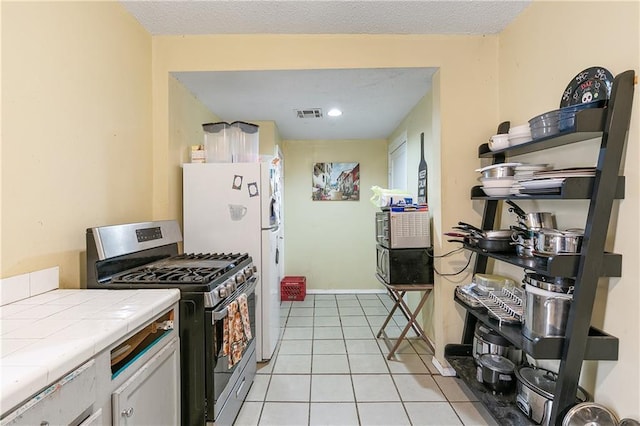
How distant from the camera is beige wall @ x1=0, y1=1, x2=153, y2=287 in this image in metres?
1.26

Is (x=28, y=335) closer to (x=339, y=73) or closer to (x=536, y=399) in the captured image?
(x=536, y=399)

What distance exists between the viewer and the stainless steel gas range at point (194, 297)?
149cm

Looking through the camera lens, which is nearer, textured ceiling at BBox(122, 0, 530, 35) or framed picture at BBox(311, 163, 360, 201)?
textured ceiling at BBox(122, 0, 530, 35)

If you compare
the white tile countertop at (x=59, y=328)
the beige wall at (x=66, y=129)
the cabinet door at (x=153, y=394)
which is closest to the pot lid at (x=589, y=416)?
the cabinet door at (x=153, y=394)

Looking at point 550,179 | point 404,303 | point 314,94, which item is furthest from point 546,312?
point 314,94

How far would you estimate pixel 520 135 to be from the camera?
182 centimetres

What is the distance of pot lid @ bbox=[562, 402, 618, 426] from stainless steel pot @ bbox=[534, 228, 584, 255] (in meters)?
0.67

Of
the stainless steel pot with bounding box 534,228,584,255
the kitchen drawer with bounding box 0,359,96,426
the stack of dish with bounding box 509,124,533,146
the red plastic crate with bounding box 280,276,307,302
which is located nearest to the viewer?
the kitchen drawer with bounding box 0,359,96,426

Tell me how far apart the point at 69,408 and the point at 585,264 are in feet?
6.09

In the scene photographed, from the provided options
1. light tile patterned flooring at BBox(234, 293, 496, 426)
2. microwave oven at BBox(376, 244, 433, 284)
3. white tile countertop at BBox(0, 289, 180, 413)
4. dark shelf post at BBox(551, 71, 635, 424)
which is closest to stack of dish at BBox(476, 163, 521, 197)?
dark shelf post at BBox(551, 71, 635, 424)

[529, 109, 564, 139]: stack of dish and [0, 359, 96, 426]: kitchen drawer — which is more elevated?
[529, 109, 564, 139]: stack of dish

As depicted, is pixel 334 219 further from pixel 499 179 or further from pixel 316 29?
pixel 499 179

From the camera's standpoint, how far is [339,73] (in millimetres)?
2459

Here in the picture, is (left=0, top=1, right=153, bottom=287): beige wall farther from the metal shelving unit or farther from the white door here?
the white door
